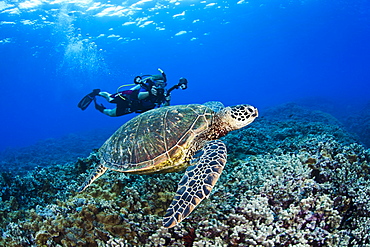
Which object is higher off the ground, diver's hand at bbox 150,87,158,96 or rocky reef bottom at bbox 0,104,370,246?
diver's hand at bbox 150,87,158,96

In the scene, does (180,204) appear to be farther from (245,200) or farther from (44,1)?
(44,1)

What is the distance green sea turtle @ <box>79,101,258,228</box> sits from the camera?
2.73 meters

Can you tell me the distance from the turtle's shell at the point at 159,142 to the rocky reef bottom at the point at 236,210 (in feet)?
1.10

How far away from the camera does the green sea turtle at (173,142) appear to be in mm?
2727

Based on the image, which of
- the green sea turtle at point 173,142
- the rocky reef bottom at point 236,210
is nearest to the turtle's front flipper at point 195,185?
the green sea turtle at point 173,142

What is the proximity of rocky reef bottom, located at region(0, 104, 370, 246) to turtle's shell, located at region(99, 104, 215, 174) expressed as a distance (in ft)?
1.10

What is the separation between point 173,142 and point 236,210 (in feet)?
4.08

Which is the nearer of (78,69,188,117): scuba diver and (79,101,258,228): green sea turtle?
(79,101,258,228): green sea turtle

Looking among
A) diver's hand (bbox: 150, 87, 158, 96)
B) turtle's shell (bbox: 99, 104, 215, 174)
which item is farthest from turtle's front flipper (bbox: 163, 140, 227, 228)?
diver's hand (bbox: 150, 87, 158, 96)

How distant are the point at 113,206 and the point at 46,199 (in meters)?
1.72

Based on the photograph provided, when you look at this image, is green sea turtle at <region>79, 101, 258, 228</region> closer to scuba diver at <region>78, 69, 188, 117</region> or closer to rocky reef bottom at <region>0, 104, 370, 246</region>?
rocky reef bottom at <region>0, 104, 370, 246</region>

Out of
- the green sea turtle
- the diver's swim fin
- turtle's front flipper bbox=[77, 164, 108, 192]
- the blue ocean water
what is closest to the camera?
the green sea turtle

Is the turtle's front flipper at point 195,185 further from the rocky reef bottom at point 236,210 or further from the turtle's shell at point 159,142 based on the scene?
the turtle's shell at point 159,142

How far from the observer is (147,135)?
9.97 ft
